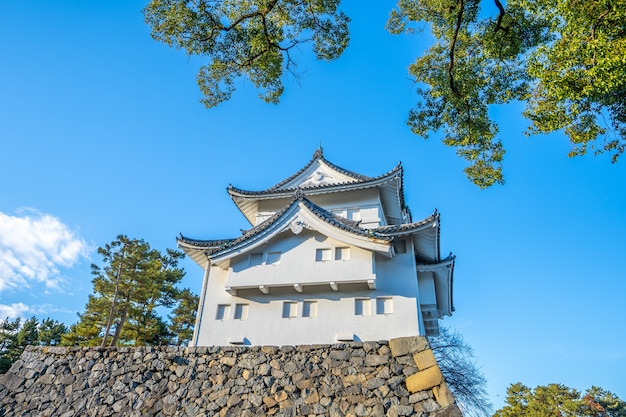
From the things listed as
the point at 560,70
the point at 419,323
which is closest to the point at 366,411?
the point at 560,70

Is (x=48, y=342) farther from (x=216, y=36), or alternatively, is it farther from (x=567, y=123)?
(x=567, y=123)

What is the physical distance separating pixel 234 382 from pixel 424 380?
299 cm

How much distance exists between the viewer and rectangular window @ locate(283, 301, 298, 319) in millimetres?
12953

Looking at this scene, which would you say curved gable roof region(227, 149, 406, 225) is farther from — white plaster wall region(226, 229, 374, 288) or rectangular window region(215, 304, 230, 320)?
rectangular window region(215, 304, 230, 320)

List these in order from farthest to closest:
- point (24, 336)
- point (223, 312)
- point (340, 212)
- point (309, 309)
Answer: point (24, 336) → point (340, 212) → point (223, 312) → point (309, 309)

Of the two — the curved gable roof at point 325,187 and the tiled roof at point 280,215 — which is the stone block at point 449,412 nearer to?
the tiled roof at point 280,215

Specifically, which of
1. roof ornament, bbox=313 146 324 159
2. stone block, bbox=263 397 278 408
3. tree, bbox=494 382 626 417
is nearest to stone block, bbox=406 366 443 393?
stone block, bbox=263 397 278 408

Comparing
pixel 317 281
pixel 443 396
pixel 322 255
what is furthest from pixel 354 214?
pixel 443 396

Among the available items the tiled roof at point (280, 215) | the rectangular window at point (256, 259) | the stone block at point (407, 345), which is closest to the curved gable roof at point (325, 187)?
the tiled roof at point (280, 215)

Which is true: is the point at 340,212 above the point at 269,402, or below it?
above

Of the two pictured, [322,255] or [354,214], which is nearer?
[322,255]

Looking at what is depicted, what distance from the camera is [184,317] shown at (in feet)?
74.3

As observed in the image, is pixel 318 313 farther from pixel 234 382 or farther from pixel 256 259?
pixel 234 382

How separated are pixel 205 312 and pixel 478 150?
10.5 m
